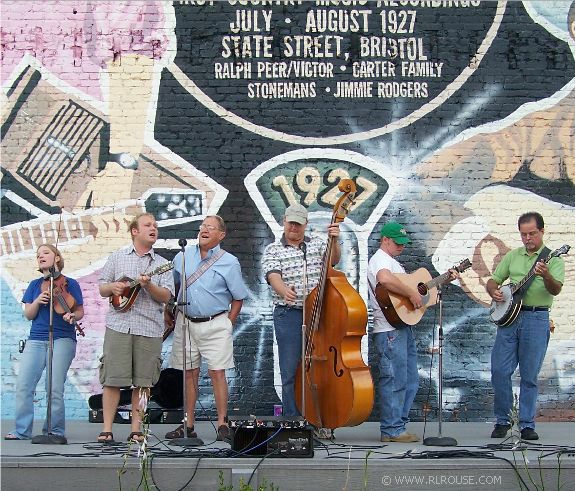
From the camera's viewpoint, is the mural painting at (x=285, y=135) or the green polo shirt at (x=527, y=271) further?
the mural painting at (x=285, y=135)

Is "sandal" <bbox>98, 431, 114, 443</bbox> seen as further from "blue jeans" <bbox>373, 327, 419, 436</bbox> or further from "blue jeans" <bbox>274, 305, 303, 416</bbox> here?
"blue jeans" <bbox>373, 327, 419, 436</bbox>

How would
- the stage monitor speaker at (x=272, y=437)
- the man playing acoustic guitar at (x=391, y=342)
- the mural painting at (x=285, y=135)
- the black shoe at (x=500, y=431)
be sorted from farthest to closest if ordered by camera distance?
the mural painting at (x=285, y=135)
the black shoe at (x=500, y=431)
the man playing acoustic guitar at (x=391, y=342)
the stage monitor speaker at (x=272, y=437)

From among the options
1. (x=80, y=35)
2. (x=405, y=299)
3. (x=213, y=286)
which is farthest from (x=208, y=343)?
(x=80, y=35)

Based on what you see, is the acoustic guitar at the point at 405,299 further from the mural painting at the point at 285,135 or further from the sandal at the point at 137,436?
the sandal at the point at 137,436

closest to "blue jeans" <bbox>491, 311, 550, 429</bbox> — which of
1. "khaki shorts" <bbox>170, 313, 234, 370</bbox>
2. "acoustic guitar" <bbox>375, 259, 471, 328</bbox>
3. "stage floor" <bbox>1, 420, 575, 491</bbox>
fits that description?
"acoustic guitar" <bbox>375, 259, 471, 328</bbox>

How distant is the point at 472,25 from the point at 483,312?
296cm

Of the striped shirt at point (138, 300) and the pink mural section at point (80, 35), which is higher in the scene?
the pink mural section at point (80, 35)

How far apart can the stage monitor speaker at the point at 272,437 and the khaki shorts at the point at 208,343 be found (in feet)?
4.24

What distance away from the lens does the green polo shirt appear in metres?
8.69

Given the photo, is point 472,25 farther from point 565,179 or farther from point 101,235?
point 101,235

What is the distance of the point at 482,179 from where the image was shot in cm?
1066

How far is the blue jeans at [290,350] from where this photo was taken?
8.66 m

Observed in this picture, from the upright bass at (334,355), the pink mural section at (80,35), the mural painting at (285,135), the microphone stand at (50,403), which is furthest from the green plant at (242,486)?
the pink mural section at (80,35)

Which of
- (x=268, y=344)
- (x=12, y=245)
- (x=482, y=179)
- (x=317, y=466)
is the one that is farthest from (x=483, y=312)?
(x=12, y=245)
